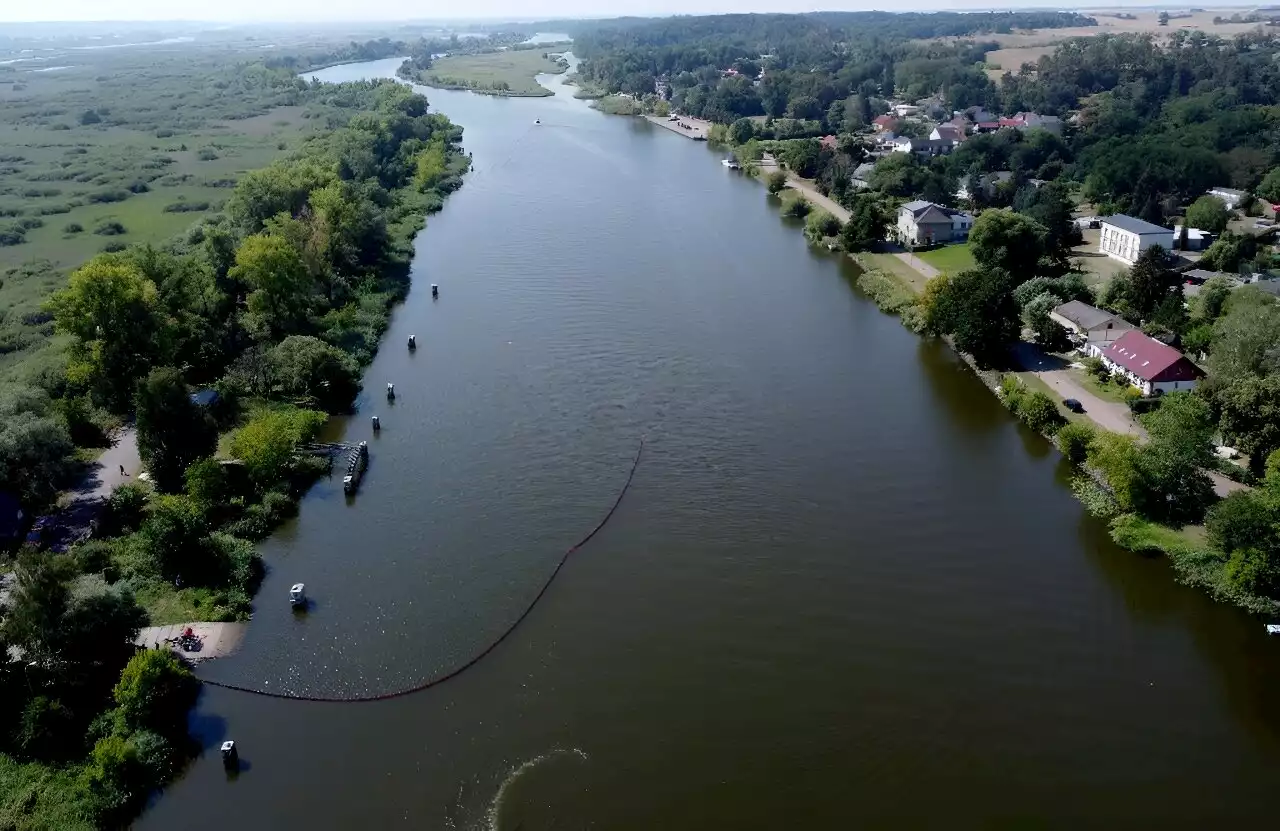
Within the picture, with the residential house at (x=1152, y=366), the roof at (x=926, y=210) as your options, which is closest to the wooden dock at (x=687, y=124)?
the roof at (x=926, y=210)

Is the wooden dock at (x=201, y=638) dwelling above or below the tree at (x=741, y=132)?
below

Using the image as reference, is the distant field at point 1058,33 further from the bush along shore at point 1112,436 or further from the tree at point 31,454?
the tree at point 31,454

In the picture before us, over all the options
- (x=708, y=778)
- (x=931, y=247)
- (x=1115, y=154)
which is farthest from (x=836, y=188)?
(x=708, y=778)

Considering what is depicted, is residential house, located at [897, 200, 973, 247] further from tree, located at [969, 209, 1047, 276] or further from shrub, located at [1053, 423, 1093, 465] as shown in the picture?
shrub, located at [1053, 423, 1093, 465]

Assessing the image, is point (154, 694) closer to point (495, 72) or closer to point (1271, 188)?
point (1271, 188)

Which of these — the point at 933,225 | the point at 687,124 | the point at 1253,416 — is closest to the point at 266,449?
the point at 1253,416

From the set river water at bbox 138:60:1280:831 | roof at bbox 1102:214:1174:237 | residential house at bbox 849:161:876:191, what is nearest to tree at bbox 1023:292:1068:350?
river water at bbox 138:60:1280:831
